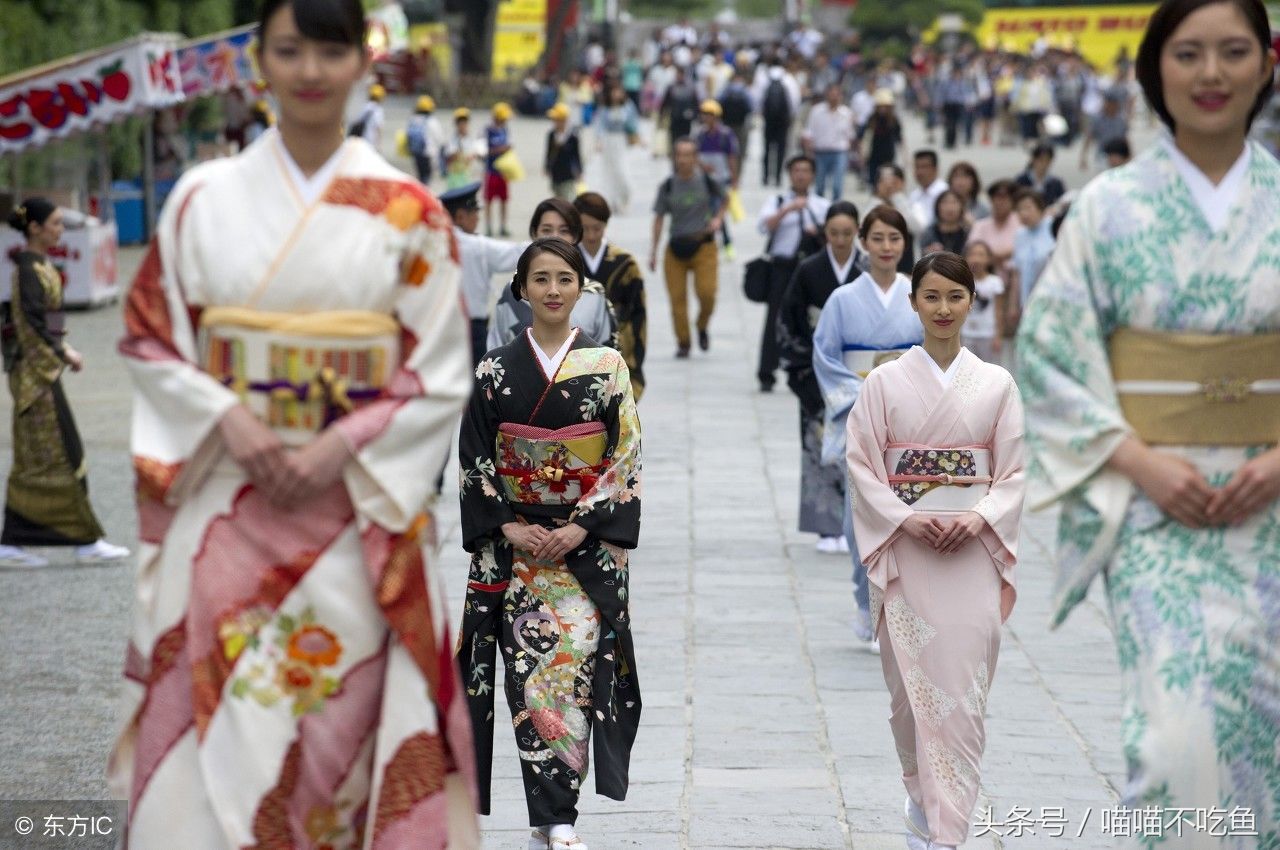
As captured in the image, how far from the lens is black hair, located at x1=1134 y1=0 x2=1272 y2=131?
3.87 m

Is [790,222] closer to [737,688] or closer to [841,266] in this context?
[841,266]

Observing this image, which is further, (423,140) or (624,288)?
(423,140)

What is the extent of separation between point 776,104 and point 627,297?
18695 millimetres

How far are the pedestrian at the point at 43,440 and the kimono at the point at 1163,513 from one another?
6455 mm

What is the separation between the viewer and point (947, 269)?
5.79m

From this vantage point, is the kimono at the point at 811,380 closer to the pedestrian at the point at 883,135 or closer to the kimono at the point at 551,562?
the kimono at the point at 551,562

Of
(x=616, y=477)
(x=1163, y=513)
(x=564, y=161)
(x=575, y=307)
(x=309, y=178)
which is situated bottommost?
(x=564, y=161)

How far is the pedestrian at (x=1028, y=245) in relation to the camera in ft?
42.7

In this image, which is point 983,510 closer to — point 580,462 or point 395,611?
point 580,462

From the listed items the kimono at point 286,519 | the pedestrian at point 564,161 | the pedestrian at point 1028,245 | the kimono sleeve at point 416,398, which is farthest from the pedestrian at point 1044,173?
the kimono at point 286,519

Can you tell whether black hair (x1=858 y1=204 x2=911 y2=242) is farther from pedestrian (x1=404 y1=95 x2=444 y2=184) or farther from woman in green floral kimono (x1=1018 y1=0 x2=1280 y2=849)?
pedestrian (x1=404 y1=95 x2=444 y2=184)

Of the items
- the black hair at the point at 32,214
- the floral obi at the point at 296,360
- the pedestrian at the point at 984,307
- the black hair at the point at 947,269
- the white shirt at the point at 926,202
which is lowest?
the pedestrian at the point at 984,307

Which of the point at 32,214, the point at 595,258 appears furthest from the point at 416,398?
the point at 32,214

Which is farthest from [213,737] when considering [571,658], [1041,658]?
[1041,658]
